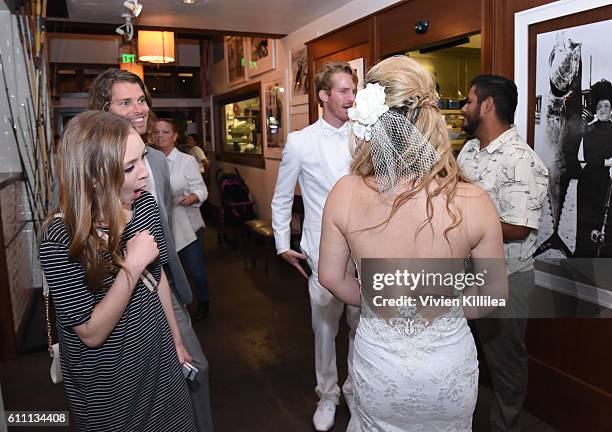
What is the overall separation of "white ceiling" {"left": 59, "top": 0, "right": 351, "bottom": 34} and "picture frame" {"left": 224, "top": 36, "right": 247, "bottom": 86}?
86.8 inches

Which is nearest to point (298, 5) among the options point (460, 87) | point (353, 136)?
point (460, 87)

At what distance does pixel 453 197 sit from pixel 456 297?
0.33 m

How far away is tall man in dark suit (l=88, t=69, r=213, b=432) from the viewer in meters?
1.86

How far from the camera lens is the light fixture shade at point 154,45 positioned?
5789 millimetres

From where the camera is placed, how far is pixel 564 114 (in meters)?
2.36

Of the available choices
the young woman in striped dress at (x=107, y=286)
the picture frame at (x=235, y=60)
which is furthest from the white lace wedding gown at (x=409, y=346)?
the picture frame at (x=235, y=60)

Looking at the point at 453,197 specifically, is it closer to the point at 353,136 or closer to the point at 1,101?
the point at 353,136

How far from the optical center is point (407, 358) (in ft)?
4.63

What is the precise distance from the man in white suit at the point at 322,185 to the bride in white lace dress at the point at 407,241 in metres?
1.01

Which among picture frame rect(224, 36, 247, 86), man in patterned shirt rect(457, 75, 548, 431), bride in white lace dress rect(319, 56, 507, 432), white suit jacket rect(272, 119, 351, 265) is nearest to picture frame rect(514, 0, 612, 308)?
man in patterned shirt rect(457, 75, 548, 431)

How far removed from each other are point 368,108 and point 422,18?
2.29m

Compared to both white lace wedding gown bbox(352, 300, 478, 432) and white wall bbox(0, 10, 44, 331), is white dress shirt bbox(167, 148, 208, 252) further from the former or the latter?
white lace wedding gown bbox(352, 300, 478, 432)

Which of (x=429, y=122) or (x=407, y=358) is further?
(x=407, y=358)

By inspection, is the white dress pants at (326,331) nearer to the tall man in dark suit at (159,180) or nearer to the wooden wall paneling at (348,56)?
the tall man in dark suit at (159,180)
